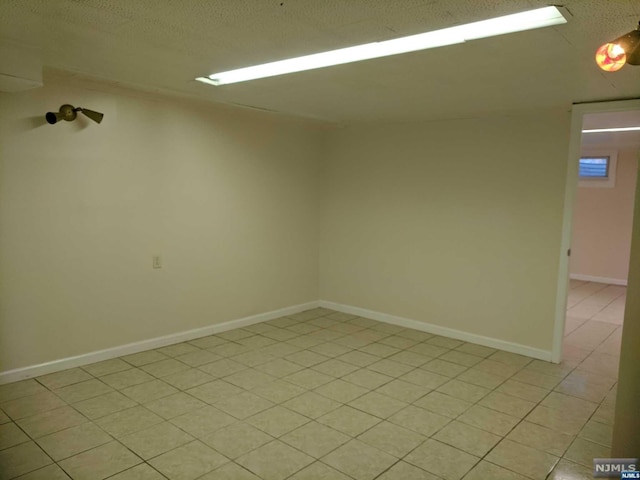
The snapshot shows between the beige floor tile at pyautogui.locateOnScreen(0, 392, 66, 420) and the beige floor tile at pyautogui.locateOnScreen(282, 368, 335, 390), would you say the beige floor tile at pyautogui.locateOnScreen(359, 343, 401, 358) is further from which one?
the beige floor tile at pyautogui.locateOnScreen(0, 392, 66, 420)

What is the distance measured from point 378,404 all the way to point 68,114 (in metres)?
3.06

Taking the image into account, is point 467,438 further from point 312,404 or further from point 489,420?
point 312,404

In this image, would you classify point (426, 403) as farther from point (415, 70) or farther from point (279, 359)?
point (415, 70)

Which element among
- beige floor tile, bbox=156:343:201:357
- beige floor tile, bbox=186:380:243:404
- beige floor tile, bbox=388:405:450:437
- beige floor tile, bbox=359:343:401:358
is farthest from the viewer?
beige floor tile, bbox=359:343:401:358

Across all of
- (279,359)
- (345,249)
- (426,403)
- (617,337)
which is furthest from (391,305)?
(617,337)

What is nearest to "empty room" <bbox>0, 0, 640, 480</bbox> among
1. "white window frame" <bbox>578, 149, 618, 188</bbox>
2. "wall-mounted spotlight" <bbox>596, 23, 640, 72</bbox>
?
"wall-mounted spotlight" <bbox>596, 23, 640, 72</bbox>

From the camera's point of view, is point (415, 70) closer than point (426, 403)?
Yes

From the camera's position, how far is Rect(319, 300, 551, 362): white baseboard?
4156 millimetres

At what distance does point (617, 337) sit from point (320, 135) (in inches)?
Result: 155

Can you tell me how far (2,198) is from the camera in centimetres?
317

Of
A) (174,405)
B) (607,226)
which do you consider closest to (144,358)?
(174,405)

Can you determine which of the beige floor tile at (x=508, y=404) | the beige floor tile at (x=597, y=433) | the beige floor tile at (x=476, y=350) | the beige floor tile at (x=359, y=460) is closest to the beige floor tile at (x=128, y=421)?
the beige floor tile at (x=359, y=460)

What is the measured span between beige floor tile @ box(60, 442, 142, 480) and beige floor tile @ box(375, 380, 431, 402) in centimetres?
173

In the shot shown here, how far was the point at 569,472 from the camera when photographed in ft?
7.93
